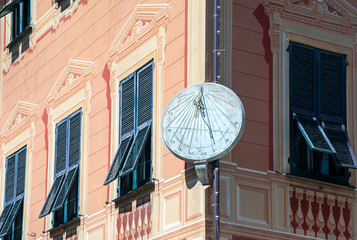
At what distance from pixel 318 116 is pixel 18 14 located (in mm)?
10031

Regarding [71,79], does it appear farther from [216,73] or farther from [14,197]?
[216,73]

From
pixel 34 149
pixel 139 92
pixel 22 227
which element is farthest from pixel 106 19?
pixel 22 227

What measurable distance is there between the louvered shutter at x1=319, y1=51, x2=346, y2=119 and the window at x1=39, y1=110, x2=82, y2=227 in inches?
207

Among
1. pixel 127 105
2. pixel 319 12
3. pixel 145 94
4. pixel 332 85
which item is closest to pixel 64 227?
pixel 127 105

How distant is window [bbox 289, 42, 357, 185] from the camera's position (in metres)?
17.0

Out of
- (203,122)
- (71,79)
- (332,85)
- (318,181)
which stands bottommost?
(318,181)

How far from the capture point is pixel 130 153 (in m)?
18.0

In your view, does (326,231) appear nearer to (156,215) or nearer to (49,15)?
(156,215)

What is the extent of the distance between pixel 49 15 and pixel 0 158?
3.64m

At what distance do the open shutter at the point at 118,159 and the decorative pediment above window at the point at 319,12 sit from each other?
3.39 metres

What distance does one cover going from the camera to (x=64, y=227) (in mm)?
20375

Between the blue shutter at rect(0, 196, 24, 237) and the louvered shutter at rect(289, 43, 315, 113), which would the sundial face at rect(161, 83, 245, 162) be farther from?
the blue shutter at rect(0, 196, 24, 237)

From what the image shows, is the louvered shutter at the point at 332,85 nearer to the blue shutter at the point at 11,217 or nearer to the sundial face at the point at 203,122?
the sundial face at the point at 203,122

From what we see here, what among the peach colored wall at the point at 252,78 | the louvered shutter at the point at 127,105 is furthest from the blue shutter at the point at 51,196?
the peach colored wall at the point at 252,78
